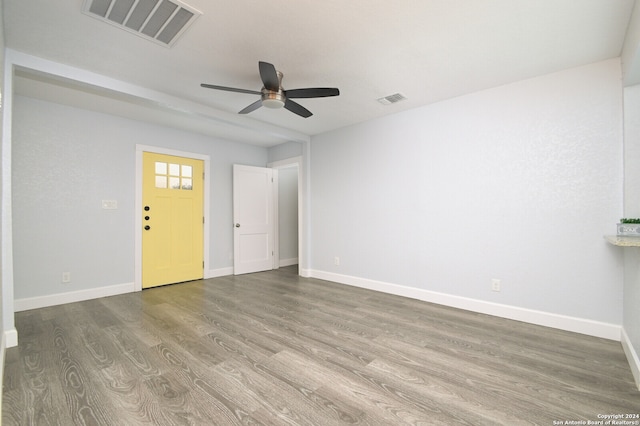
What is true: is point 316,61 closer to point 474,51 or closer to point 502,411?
point 474,51

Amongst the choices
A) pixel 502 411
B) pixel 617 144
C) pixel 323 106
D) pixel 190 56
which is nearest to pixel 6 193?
pixel 190 56

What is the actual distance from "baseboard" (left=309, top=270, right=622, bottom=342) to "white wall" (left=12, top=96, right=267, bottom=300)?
143 inches

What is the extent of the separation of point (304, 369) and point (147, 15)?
9.16ft

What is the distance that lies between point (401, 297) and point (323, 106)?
9.07 ft

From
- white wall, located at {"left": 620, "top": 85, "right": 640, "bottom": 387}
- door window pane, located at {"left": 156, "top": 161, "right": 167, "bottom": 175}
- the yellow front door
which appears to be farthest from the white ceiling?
the yellow front door

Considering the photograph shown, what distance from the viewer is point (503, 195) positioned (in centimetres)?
301

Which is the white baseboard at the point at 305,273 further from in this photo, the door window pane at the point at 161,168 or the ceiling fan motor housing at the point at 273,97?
the ceiling fan motor housing at the point at 273,97

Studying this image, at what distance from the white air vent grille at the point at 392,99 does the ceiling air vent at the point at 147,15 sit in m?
2.19

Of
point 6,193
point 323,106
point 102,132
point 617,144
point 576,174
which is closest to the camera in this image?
point 6,193

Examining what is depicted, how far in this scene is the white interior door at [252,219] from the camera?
5.25m

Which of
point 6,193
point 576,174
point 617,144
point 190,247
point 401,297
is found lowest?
point 401,297

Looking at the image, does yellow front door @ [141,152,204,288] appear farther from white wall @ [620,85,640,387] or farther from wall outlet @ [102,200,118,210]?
white wall @ [620,85,640,387]

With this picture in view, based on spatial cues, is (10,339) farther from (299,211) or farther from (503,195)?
(503,195)

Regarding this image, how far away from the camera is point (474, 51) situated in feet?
7.92
